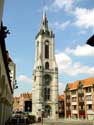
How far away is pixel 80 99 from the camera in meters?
112

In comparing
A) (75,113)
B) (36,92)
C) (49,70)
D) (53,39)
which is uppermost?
(53,39)

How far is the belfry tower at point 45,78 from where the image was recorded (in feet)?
413

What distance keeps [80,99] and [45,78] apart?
25128mm

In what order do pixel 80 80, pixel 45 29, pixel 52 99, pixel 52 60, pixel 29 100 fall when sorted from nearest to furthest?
pixel 80 80 < pixel 52 99 < pixel 52 60 < pixel 45 29 < pixel 29 100

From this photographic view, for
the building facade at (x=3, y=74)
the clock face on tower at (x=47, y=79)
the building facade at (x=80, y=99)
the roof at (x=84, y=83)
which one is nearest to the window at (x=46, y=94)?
the clock face on tower at (x=47, y=79)

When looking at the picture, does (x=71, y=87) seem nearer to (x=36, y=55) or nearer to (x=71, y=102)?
(x=71, y=102)

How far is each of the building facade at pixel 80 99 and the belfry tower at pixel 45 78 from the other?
690 cm

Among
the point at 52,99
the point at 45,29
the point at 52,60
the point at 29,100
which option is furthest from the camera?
the point at 29,100

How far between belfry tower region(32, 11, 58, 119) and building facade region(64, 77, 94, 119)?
6897mm

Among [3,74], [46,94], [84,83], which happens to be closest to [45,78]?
[46,94]

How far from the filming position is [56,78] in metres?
132

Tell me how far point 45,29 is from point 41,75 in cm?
2722

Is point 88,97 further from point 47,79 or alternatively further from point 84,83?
point 47,79

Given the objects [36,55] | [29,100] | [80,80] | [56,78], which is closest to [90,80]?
[80,80]
